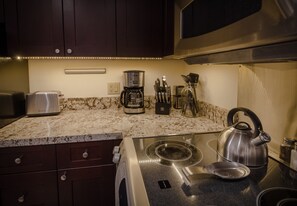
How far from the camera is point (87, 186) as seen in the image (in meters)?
1.21

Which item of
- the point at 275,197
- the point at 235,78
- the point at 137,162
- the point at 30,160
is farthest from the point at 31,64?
the point at 275,197

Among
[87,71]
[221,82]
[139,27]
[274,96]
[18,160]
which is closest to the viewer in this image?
[274,96]

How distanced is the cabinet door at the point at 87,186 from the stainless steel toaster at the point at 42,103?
571 millimetres

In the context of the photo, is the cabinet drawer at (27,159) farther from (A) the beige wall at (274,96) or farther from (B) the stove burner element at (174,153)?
(A) the beige wall at (274,96)

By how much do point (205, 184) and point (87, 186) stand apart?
2.56ft

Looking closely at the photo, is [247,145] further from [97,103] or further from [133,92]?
[97,103]

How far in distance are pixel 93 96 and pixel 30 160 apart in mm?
782

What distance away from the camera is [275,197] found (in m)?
0.62

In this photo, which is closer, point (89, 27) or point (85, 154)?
point (85, 154)

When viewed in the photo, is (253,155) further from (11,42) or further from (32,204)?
(11,42)

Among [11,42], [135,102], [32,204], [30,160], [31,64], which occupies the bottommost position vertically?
[32,204]

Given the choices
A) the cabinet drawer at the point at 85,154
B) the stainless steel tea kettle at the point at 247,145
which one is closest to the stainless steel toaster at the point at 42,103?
the cabinet drawer at the point at 85,154

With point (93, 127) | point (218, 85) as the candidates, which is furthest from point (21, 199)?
point (218, 85)

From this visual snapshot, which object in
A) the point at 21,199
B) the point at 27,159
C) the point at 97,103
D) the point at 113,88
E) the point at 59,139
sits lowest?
the point at 21,199
